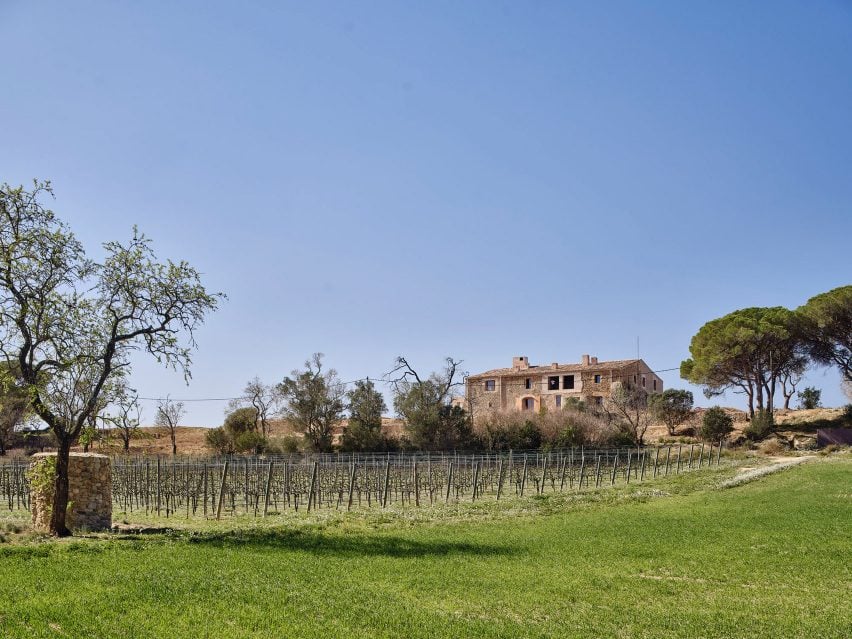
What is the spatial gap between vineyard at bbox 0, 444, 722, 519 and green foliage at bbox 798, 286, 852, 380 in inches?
579

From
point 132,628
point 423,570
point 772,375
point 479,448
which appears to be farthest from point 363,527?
point 772,375

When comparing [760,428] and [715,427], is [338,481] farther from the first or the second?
[760,428]

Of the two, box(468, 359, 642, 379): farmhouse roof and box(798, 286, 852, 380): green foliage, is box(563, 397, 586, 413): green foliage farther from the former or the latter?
box(798, 286, 852, 380): green foliage

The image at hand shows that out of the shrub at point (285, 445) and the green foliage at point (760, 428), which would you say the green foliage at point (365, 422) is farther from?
the green foliage at point (760, 428)

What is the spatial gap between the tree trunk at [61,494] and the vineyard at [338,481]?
34.5 feet

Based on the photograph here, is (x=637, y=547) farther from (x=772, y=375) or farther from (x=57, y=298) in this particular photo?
(x=772, y=375)

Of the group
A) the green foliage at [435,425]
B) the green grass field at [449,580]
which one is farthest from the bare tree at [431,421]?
the green grass field at [449,580]

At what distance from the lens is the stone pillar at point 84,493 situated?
18.4m

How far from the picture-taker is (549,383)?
74625 millimetres

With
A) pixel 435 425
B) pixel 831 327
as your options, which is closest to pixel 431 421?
pixel 435 425

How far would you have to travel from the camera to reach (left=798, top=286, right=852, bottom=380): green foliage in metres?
58.7

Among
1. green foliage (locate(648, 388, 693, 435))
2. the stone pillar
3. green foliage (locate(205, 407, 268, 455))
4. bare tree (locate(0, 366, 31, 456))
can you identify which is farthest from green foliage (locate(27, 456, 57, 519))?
green foliage (locate(648, 388, 693, 435))

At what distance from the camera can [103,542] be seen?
51.2 feet

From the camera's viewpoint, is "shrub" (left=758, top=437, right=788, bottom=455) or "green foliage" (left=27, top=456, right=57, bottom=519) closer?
"green foliage" (left=27, top=456, right=57, bottom=519)
